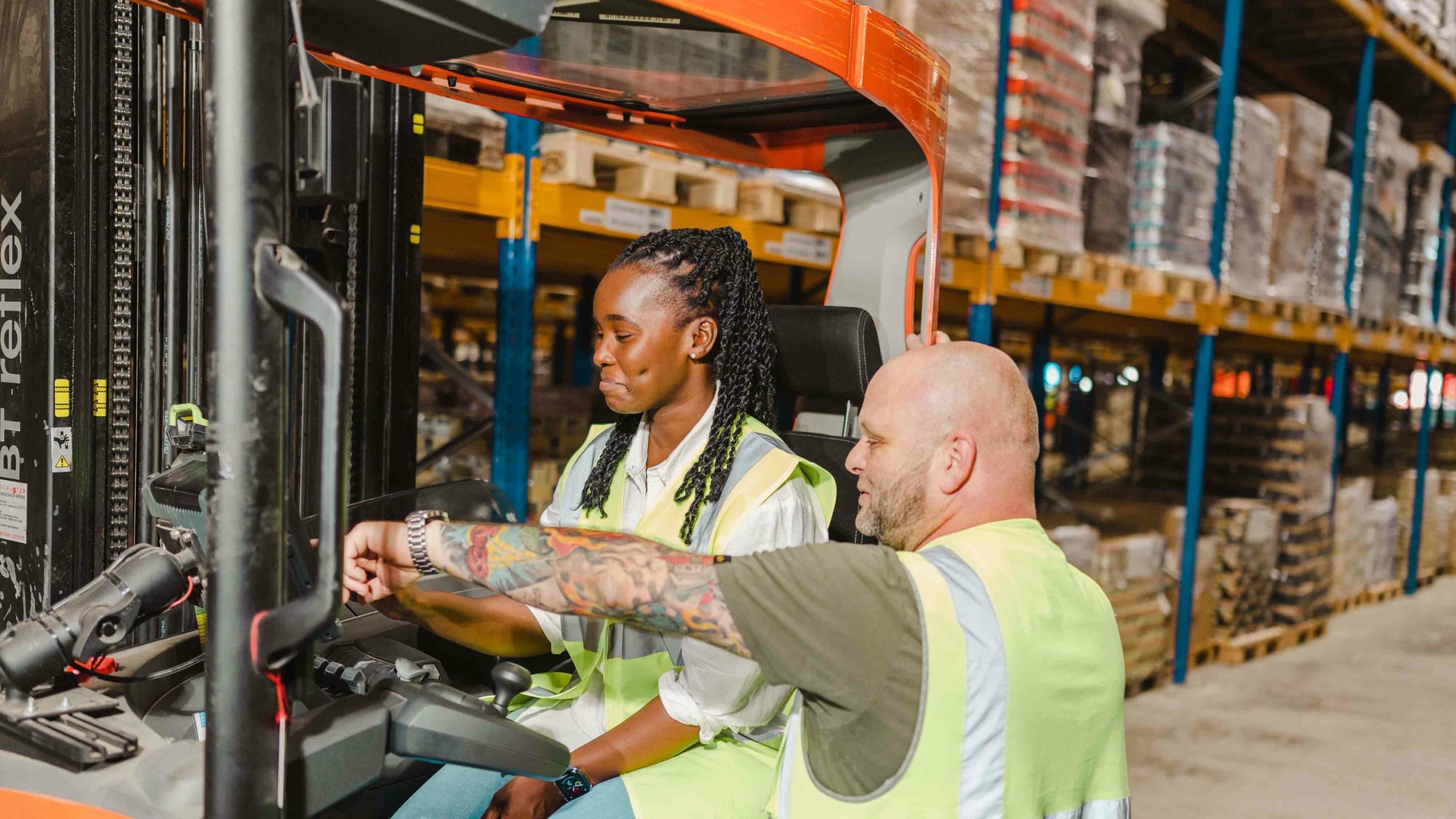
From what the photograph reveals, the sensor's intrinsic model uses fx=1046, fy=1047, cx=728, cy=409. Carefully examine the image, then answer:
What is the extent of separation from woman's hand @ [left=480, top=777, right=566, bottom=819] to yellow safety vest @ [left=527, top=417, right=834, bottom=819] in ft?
0.43

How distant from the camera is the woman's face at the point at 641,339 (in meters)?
2.10

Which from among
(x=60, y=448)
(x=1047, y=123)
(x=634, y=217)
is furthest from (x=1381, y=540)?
(x=60, y=448)

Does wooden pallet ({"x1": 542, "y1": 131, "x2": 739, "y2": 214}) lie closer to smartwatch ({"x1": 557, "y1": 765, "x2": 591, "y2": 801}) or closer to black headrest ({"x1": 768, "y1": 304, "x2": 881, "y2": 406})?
black headrest ({"x1": 768, "y1": 304, "x2": 881, "y2": 406})

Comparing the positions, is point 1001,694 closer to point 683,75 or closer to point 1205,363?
point 683,75

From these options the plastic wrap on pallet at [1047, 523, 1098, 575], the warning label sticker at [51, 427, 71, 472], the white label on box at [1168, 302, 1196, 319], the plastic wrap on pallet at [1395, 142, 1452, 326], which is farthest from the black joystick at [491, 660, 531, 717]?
the plastic wrap on pallet at [1395, 142, 1452, 326]

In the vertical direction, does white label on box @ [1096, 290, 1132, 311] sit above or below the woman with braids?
above

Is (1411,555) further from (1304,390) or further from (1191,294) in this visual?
(1191,294)

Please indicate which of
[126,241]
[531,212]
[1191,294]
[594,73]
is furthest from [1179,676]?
[126,241]

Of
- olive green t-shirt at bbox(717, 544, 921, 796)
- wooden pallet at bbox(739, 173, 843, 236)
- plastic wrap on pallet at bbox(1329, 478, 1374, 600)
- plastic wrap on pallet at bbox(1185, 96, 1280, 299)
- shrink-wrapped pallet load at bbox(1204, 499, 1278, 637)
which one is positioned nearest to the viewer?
olive green t-shirt at bbox(717, 544, 921, 796)

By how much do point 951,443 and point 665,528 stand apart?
746 millimetres

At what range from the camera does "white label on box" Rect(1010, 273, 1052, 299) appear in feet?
16.8

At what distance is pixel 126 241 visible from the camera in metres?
2.21

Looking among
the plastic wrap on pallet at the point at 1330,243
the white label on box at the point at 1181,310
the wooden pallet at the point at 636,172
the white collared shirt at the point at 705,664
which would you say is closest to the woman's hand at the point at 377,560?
the white collared shirt at the point at 705,664

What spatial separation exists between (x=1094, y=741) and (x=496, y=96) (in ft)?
6.50
